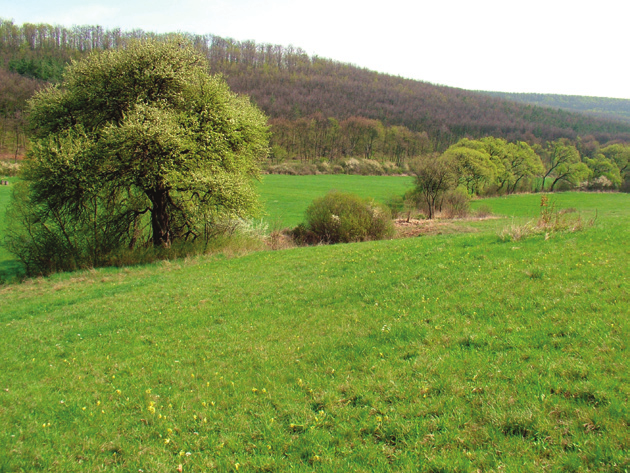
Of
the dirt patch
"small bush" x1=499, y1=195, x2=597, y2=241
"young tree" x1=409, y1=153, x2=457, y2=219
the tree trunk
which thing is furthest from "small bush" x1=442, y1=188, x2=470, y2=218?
the tree trunk

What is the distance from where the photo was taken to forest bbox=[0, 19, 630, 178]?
13138cm

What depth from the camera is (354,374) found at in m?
6.85

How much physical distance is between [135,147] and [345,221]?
55.6 ft

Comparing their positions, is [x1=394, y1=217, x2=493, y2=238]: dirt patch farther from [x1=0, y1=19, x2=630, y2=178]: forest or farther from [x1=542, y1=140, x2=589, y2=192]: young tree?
[x1=0, y1=19, x2=630, y2=178]: forest

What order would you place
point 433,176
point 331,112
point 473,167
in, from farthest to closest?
point 331,112, point 473,167, point 433,176

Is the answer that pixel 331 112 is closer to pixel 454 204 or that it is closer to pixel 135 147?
pixel 454 204

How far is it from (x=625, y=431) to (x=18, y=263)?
34.0m

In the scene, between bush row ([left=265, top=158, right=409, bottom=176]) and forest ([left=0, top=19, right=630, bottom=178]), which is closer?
bush row ([left=265, top=158, right=409, bottom=176])

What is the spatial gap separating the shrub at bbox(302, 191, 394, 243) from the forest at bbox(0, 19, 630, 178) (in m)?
81.8

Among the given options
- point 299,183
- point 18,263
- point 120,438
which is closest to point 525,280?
point 120,438

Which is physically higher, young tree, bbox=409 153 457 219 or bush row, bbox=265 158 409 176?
bush row, bbox=265 158 409 176

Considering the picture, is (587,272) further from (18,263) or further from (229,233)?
(18,263)

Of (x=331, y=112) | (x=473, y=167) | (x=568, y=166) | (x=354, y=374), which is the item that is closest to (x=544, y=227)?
(x=354, y=374)

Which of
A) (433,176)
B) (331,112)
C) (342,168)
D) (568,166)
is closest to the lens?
(433,176)
